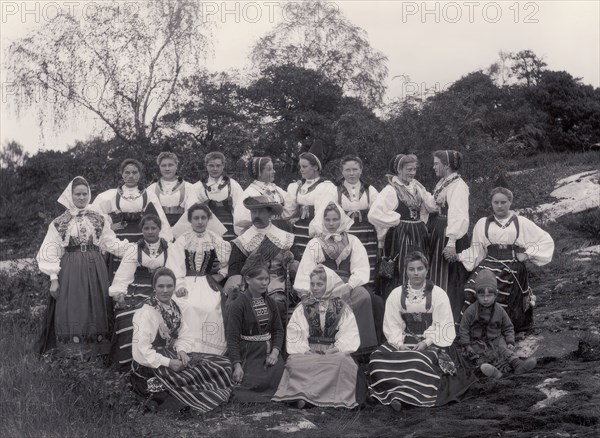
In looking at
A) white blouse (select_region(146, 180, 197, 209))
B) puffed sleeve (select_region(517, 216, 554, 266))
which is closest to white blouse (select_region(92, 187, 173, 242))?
white blouse (select_region(146, 180, 197, 209))

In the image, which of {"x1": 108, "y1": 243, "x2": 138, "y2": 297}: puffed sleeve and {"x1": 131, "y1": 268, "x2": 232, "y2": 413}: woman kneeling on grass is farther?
{"x1": 108, "y1": 243, "x2": 138, "y2": 297}: puffed sleeve

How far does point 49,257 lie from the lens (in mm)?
7137

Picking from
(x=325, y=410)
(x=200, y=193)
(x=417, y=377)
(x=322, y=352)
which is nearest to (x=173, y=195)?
(x=200, y=193)

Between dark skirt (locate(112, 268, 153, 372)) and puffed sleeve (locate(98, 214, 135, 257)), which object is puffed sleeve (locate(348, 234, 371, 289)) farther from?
puffed sleeve (locate(98, 214, 135, 257))

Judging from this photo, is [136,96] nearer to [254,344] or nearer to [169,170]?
[169,170]

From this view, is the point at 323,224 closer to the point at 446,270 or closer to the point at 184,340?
the point at 446,270

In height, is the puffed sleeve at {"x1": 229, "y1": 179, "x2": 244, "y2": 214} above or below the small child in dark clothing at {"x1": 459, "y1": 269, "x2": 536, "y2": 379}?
above

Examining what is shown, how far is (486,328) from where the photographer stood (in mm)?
6859

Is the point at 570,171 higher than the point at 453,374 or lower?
higher

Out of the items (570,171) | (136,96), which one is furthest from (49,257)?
(570,171)

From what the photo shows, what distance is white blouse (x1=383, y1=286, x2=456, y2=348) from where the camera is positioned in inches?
252

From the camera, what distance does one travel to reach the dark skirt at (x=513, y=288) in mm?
7254

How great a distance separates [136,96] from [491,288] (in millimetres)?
10047

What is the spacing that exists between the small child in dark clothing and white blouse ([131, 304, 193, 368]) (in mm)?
2390
